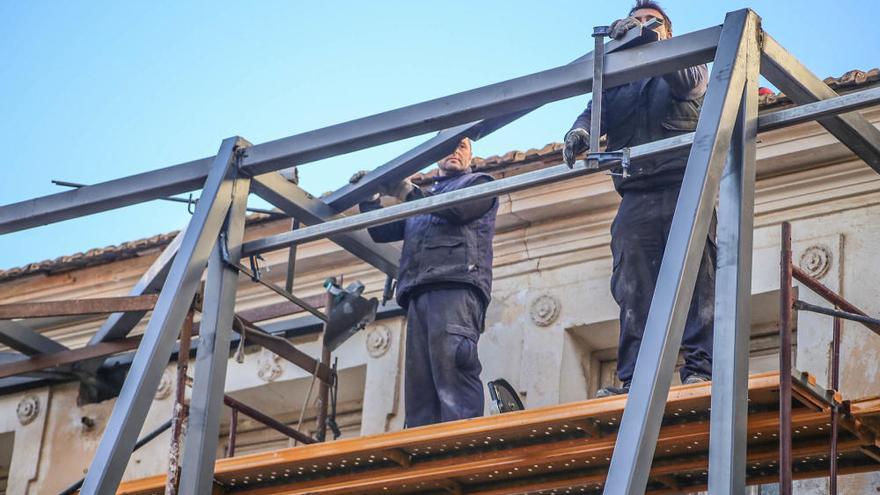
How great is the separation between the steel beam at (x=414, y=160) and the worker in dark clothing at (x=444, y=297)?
0.08 metres

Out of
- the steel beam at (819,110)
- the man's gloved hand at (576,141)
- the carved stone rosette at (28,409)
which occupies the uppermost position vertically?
the carved stone rosette at (28,409)

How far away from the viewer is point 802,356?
9953 millimetres

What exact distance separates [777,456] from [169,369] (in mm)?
6023

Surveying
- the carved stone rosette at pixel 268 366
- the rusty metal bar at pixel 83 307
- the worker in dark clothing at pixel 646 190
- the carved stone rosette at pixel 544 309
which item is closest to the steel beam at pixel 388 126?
the worker in dark clothing at pixel 646 190

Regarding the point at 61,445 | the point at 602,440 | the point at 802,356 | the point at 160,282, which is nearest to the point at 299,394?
the point at 61,445

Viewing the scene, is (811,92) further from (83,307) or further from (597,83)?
(83,307)

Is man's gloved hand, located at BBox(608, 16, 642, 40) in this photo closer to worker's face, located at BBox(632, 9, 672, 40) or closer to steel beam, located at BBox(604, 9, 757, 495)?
steel beam, located at BBox(604, 9, 757, 495)

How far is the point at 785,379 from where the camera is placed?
7.07 meters

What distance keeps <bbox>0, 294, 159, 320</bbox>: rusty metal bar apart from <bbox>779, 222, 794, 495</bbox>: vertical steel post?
3666 millimetres

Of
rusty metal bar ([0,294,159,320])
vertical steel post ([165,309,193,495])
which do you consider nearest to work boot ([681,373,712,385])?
vertical steel post ([165,309,193,495])

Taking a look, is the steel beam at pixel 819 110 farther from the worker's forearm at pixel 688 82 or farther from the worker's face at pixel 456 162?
the worker's face at pixel 456 162

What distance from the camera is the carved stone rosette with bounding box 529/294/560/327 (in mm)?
11266

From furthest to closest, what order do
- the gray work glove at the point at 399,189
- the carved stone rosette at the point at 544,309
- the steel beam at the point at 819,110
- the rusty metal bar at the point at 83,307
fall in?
1. the carved stone rosette at the point at 544,309
2. the rusty metal bar at the point at 83,307
3. the gray work glove at the point at 399,189
4. the steel beam at the point at 819,110

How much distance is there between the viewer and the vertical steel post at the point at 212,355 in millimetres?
8102
